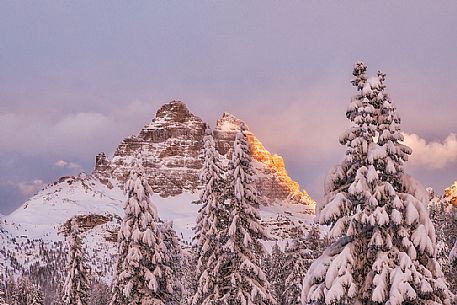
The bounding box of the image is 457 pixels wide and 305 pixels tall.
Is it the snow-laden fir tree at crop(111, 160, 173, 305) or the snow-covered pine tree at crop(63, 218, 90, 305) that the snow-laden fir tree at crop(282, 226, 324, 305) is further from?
the snow-covered pine tree at crop(63, 218, 90, 305)

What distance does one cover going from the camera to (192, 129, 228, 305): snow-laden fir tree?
2845 cm

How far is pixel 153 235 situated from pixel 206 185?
3630 mm

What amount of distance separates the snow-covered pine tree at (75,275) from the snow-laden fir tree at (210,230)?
13548 mm

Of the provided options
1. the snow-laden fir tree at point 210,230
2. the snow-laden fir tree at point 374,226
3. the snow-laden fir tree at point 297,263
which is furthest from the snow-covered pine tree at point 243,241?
the snow-laden fir tree at point 374,226

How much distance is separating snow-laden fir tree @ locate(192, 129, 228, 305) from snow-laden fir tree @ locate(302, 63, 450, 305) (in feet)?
48.3

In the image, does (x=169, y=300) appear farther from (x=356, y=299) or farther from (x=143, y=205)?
(x=356, y=299)

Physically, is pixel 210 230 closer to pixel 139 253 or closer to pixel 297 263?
pixel 139 253

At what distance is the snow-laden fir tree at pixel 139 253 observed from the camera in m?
28.0

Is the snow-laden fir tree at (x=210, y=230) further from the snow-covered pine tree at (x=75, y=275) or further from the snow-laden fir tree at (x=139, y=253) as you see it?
the snow-covered pine tree at (x=75, y=275)

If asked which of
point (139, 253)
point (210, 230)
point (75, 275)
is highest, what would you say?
point (210, 230)

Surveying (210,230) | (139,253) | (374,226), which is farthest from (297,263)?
(374,226)

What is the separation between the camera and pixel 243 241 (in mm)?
27469

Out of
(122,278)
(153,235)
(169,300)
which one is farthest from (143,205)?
(169,300)

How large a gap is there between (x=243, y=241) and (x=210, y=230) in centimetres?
212
